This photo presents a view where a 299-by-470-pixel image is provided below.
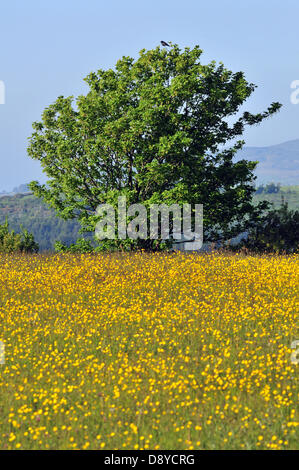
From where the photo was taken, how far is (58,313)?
40.2 ft

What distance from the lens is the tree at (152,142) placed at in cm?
2570

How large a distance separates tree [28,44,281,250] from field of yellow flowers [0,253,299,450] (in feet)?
37.6

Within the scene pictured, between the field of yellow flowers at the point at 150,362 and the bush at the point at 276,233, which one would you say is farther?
the bush at the point at 276,233

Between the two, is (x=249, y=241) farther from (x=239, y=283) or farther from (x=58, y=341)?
(x=58, y=341)

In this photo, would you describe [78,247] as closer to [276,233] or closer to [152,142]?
[152,142]

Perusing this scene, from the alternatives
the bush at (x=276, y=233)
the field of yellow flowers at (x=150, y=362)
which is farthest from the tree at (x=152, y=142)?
the field of yellow flowers at (x=150, y=362)

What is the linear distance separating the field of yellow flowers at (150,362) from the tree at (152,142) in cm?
1145

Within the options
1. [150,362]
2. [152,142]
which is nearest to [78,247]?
[152,142]

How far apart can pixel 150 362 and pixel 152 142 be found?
18.8 meters

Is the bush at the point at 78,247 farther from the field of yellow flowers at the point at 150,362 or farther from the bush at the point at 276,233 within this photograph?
the field of yellow flowers at the point at 150,362

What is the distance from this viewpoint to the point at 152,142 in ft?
86.5

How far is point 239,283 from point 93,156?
15.8m

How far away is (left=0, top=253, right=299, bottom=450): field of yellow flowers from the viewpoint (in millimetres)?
6820

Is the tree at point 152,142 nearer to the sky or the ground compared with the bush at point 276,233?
nearer to the sky
